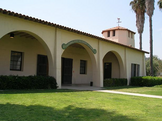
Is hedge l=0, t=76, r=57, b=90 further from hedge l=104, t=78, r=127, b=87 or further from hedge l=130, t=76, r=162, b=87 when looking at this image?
hedge l=130, t=76, r=162, b=87

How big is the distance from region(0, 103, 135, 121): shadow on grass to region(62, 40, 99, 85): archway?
30.5 feet

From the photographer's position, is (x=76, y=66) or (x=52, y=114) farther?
(x=76, y=66)

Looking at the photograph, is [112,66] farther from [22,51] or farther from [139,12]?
[22,51]

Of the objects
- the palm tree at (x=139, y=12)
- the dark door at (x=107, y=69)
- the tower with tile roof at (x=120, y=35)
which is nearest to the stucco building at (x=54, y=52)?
the dark door at (x=107, y=69)

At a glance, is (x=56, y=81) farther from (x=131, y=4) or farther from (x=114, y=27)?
(x=131, y=4)

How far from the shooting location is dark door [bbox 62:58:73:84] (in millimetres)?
15969

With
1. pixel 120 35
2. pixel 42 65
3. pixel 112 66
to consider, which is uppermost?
pixel 120 35

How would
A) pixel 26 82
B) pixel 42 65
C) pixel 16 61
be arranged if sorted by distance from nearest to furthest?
pixel 26 82 → pixel 16 61 → pixel 42 65

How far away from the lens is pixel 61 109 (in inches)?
212

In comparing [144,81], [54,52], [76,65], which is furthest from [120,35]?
[54,52]

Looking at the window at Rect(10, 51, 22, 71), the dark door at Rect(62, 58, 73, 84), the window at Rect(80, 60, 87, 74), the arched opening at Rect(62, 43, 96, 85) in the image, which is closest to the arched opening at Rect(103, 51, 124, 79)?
the arched opening at Rect(62, 43, 96, 85)

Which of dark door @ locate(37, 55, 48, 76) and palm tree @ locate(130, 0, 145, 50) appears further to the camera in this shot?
palm tree @ locate(130, 0, 145, 50)

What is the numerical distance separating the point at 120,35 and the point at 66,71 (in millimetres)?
11262

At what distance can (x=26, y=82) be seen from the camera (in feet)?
31.6
